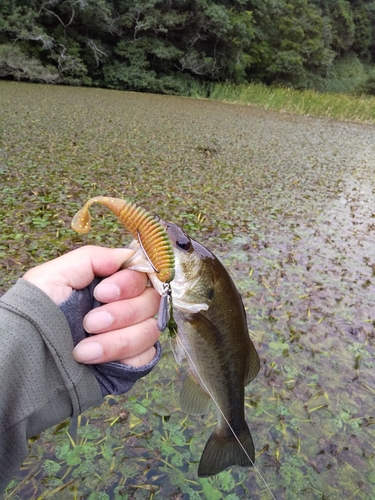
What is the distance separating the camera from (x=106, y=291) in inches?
36.9

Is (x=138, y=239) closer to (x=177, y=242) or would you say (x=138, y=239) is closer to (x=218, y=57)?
(x=177, y=242)

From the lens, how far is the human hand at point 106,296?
935 millimetres

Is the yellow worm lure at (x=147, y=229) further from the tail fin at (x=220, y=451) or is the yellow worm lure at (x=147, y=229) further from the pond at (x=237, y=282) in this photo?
the pond at (x=237, y=282)

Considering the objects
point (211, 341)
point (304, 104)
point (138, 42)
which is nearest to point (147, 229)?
point (211, 341)

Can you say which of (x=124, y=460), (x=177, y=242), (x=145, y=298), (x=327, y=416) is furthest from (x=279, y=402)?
(x=177, y=242)

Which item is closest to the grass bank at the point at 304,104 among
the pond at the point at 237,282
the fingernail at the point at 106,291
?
the pond at the point at 237,282

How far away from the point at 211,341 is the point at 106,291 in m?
0.30

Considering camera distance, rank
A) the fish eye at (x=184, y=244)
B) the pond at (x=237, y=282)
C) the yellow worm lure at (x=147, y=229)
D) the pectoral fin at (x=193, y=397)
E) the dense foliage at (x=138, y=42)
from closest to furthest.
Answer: the yellow worm lure at (x=147, y=229)
the fish eye at (x=184, y=244)
the pectoral fin at (x=193, y=397)
the pond at (x=237, y=282)
the dense foliage at (x=138, y=42)

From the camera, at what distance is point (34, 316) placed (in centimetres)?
87

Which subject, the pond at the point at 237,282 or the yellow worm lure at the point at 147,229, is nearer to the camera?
the yellow worm lure at the point at 147,229

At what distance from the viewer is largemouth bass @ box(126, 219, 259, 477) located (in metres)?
0.93

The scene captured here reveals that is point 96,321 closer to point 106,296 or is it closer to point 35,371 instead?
point 106,296

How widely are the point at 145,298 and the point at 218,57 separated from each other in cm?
1709

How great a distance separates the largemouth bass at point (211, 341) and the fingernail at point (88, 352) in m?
0.20
